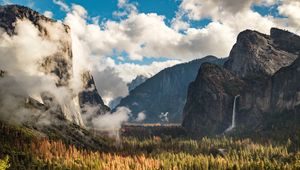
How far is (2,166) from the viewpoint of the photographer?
2437 inches
